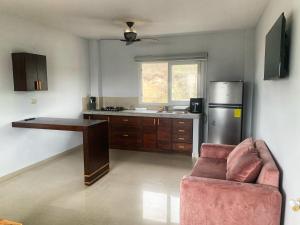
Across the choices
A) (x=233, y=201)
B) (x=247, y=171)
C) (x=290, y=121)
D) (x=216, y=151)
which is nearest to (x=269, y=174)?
(x=247, y=171)

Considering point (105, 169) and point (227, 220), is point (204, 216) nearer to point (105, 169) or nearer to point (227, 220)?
point (227, 220)

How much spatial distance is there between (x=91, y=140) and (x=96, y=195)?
2.61ft

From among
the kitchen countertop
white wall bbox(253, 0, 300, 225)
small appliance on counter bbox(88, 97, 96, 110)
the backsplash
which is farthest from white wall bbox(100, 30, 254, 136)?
white wall bbox(253, 0, 300, 225)

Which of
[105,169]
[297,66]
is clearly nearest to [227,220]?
[297,66]

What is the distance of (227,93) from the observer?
169 inches

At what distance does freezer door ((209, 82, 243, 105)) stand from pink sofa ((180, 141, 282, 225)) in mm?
2178

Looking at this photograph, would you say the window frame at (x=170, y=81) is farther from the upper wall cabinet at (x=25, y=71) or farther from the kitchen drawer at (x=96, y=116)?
the upper wall cabinet at (x=25, y=71)

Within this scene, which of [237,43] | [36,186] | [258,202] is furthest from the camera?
[237,43]

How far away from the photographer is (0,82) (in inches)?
138

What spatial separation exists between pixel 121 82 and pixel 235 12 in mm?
3053

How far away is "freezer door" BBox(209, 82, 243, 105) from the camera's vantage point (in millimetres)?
4227

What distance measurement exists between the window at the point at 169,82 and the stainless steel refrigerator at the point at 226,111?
0.80 m

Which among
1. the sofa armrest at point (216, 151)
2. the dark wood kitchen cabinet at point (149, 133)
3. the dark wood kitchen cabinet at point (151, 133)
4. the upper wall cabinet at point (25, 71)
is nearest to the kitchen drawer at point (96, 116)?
the dark wood kitchen cabinet at point (151, 133)

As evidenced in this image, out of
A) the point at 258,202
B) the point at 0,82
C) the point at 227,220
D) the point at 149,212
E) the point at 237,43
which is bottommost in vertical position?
the point at 149,212
